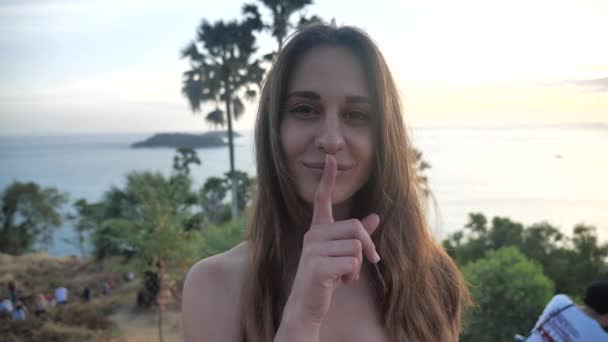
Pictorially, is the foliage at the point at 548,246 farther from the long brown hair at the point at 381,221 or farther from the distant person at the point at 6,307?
the distant person at the point at 6,307

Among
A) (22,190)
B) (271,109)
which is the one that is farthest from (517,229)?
(22,190)

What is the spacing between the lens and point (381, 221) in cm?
142

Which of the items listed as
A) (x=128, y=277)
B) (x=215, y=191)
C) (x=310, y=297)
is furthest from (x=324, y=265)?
(x=215, y=191)

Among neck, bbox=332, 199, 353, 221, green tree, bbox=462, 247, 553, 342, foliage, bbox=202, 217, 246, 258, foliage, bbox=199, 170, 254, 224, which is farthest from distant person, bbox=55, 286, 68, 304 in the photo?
neck, bbox=332, 199, 353, 221

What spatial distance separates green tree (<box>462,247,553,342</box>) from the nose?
20.8 feet

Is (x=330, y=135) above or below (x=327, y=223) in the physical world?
above

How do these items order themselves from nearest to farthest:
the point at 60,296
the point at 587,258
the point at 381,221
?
the point at 381,221
the point at 587,258
the point at 60,296

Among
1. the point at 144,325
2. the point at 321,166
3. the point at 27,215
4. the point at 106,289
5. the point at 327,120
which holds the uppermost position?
the point at 327,120

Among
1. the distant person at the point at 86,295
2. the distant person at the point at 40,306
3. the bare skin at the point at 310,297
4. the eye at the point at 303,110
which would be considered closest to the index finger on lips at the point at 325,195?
the bare skin at the point at 310,297

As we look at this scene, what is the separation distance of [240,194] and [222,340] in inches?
843

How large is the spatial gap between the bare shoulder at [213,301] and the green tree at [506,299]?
623 cm

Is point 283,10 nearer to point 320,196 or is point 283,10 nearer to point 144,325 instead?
point 144,325

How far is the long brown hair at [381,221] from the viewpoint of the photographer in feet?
→ 4.08

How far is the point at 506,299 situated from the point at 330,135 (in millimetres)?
6788
